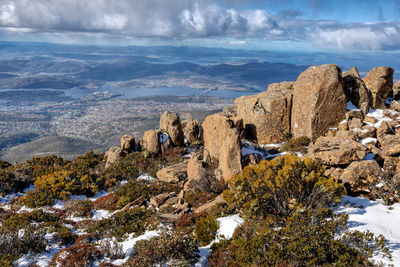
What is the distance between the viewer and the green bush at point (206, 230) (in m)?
9.19

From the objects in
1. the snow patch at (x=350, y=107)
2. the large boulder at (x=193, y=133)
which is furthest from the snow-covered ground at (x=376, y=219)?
the large boulder at (x=193, y=133)

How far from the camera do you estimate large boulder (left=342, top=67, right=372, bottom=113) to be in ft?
59.1

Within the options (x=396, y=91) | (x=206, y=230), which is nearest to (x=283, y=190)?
(x=206, y=230)

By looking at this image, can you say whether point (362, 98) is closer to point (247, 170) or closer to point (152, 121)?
point (247, 170)

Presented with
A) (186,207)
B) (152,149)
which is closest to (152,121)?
(152,149)

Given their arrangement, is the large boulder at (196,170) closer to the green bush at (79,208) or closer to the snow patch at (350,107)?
the green bush at (79,208)

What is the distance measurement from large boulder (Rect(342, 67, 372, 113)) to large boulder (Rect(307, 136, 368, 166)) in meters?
7.13

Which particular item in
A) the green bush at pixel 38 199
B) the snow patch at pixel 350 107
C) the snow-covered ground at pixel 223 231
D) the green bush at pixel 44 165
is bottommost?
the green bush at pixel 44 165

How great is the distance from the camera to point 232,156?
14.0 m

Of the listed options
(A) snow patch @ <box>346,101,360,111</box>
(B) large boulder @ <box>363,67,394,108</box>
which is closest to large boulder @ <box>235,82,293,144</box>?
(A) snow patch @ <box>346,101,360,111</box>

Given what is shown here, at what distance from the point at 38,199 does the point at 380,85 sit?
25153 mm

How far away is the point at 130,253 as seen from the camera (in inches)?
356

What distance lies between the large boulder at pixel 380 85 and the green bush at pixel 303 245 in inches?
564

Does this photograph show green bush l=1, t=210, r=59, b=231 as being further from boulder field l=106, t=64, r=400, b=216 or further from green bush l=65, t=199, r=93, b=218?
boulder field l=106, t=64, r=400, b=216
